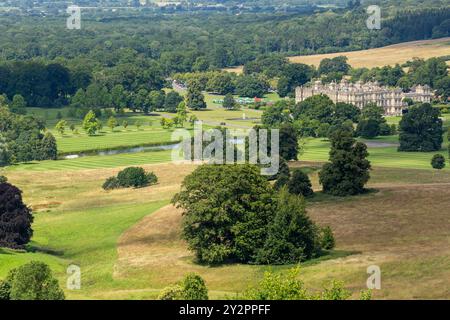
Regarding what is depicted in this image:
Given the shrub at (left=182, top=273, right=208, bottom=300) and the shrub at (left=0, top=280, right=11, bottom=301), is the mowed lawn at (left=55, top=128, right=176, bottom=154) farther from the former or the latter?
the shrub at (left=182, top=273, right=208, bottom=300)

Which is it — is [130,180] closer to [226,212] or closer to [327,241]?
[226,212]

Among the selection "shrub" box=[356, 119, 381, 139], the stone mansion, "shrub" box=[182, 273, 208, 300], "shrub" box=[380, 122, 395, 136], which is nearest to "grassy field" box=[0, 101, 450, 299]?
"shrub" box=[182, 273, 208, 300]

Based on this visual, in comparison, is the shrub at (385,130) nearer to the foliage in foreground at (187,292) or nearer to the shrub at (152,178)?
the shrub at (152,178)

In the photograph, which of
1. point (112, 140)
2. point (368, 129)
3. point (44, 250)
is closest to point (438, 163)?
point (368, 129)

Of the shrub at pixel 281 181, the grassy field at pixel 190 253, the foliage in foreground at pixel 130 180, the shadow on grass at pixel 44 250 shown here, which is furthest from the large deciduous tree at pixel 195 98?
the shadow on grass at pixel 44 250
